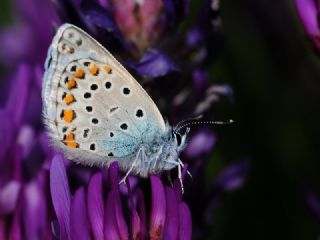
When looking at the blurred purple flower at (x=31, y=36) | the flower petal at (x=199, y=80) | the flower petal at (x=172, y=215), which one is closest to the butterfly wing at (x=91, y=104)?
the flower petal at (x=199, y=80)

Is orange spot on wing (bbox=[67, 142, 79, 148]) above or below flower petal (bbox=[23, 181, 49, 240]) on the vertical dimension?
above

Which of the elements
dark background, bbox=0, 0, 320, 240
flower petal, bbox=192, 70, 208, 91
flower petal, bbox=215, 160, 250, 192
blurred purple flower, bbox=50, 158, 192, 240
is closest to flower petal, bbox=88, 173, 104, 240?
blurred purple flower, bbox=50, 158, 192, 240

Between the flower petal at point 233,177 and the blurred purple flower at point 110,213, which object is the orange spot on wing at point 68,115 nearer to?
the blurred purple flower at point 110,213

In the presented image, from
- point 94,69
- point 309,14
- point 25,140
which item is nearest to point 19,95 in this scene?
point 25,140

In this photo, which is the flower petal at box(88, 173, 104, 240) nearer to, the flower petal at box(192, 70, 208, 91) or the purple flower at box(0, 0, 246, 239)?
the purple flower at box(0, 0, 246, 239)

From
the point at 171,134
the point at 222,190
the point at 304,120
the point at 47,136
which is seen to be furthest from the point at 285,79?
the point at 47,136

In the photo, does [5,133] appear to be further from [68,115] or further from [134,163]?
[134,163]
